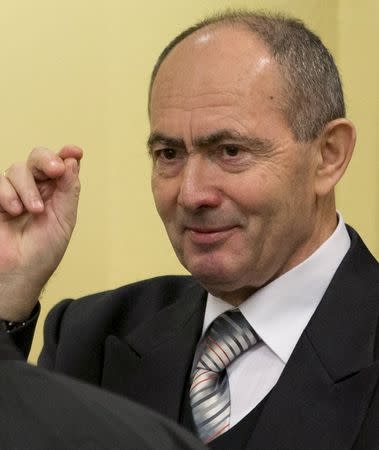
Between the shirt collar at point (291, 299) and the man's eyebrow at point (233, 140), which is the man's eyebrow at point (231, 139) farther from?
the shirt collar at point (291, 299)

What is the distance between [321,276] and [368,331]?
0.31ft

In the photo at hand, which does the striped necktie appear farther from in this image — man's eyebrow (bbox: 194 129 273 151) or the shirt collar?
man's eyebrow (bbox: 194 129 273 151)

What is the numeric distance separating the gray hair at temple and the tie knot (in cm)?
26

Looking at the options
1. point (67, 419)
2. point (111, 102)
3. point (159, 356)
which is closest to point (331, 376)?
point (159, 356)

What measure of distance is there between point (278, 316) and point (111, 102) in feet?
3.34

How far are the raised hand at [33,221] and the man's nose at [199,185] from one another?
15 centimetres

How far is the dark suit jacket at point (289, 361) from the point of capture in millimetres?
1140

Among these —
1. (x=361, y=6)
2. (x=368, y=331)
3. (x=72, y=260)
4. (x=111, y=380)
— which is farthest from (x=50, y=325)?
(x=361, y=6)

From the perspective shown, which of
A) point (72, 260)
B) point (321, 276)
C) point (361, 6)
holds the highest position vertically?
point (361, 6)

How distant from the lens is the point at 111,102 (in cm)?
215

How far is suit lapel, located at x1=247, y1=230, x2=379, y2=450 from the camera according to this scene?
113 centimetres

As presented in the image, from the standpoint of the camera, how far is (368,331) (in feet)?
4.00

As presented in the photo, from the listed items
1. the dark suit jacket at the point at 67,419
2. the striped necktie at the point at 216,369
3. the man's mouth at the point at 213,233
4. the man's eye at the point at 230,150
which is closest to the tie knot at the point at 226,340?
the striped necktie at the point at 216,369

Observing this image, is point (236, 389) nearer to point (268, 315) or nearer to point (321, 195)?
point (268, 315)
